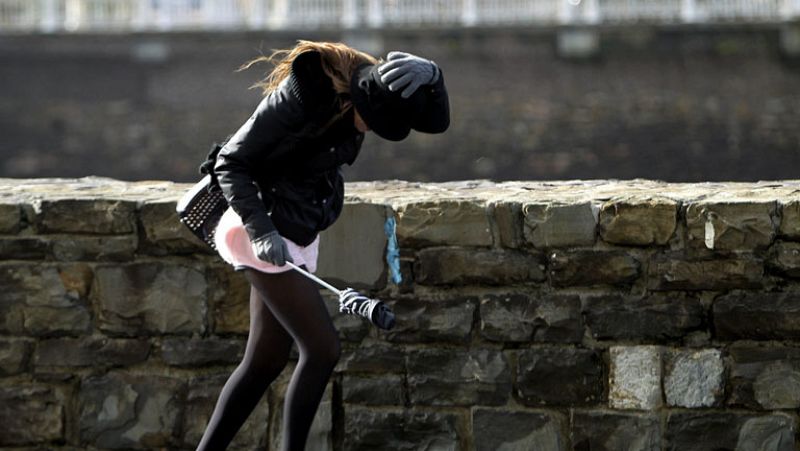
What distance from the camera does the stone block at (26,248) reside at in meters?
4.54

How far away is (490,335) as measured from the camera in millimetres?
4309

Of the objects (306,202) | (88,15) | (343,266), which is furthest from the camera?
(88,15)

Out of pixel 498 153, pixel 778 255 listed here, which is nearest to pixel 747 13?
pixel 498 153

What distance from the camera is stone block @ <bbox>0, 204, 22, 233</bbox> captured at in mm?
4531

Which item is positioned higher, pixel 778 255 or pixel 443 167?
pixel 778 255

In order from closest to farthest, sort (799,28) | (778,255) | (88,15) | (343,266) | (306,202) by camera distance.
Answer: (306,202), (778,255), (343,266), (799,28), (88,15)

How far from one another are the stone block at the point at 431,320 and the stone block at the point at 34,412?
118 cm

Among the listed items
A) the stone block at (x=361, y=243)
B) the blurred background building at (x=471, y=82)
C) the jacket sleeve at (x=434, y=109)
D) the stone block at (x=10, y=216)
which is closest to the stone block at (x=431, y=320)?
the stone block at (x=361, y=243)

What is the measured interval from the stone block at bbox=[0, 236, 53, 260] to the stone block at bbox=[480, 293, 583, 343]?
4.98 ft

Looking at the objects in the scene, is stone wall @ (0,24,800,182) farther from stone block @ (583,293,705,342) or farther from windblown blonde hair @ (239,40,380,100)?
windblown blonde hair @ (239,40,380,100)

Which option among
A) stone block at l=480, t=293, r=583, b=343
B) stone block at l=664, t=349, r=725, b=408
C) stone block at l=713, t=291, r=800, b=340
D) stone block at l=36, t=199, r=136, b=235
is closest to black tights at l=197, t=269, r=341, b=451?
stone block at l=480, t=293, r=583, b=343

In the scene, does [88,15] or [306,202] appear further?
[88,15]

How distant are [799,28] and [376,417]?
1722 cm

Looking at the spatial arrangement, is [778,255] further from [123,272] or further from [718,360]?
[123,272]
